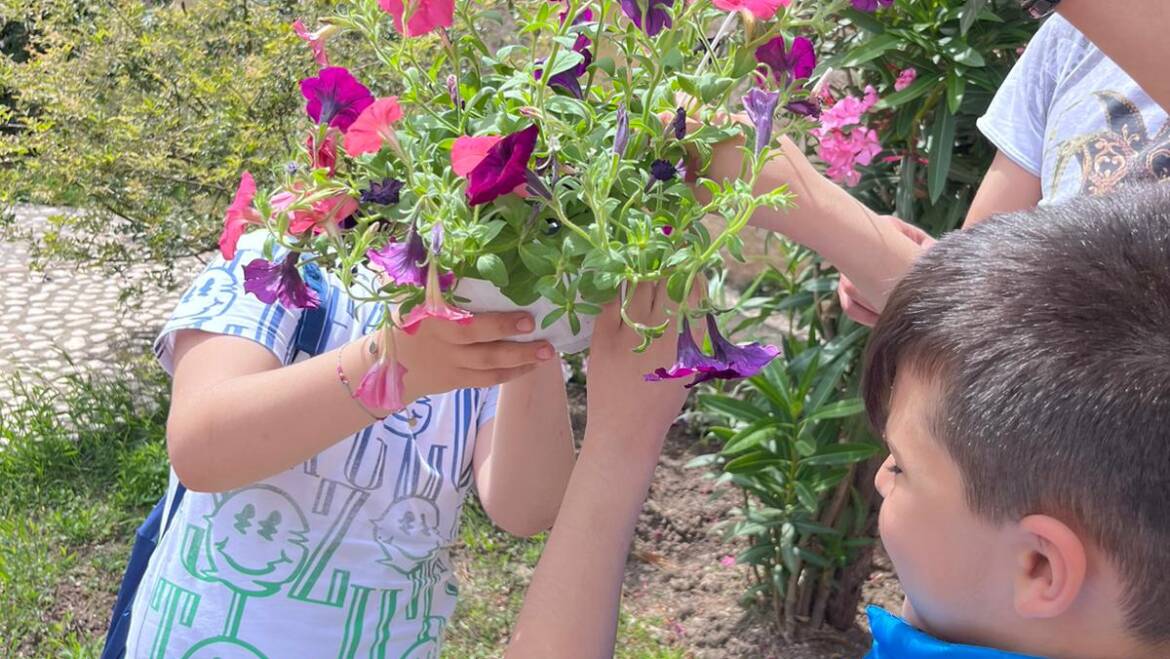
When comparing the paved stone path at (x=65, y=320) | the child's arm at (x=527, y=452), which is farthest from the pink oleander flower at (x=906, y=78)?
the paved stone path at (x=65, y=320)

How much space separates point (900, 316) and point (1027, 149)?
26.7 inches

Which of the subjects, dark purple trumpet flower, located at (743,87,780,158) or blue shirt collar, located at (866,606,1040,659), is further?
dark purple trumpet flower, located at (743,87,780,158)

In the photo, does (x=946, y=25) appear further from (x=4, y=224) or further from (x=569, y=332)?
(x=4, y=224)

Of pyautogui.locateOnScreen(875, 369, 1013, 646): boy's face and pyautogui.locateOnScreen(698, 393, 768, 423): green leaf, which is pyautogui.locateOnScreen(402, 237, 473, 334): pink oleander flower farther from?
pyautogui.locateOnScreen(698, 393, 768, 423): green leaf

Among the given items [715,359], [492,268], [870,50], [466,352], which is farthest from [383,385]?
[870,50]

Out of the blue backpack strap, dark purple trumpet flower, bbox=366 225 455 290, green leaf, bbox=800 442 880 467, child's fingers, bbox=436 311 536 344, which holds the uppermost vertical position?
dark purple trumpet flower, bbox=366 225 455 290

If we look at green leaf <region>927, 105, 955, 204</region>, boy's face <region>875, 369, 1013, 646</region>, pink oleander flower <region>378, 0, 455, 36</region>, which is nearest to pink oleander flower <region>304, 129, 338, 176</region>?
pink oleander flower <region>378, 0, 455, 36</region>

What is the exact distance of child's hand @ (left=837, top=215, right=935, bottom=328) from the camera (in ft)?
4.39

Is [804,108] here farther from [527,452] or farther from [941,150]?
[941,150]

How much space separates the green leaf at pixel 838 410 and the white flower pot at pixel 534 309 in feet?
5.07

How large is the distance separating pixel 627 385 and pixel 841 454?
5.27 ft

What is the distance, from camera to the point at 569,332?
1119 mm

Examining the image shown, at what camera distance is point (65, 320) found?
4.61 m

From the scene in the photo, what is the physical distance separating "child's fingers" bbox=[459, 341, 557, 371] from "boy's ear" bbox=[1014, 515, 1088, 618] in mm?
457
